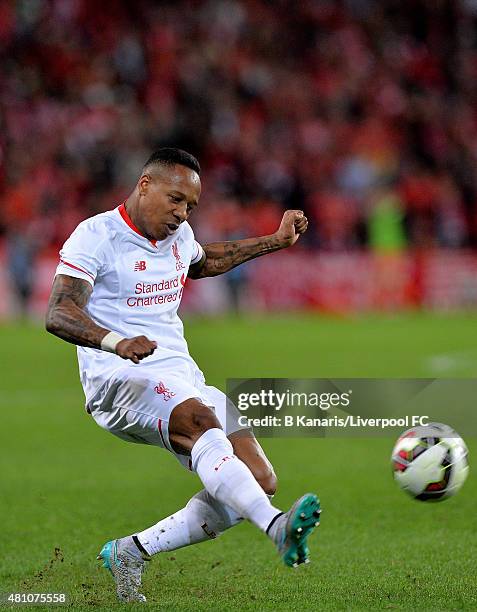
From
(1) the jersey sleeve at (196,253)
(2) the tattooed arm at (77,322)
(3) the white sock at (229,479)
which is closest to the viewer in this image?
(2) the tattooed arm at (77,322)

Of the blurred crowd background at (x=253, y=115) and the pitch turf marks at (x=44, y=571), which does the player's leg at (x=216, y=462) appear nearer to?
the pitch turf marks at (x=44, y=571)

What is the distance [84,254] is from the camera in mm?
5145

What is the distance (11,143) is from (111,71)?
287 centimetres

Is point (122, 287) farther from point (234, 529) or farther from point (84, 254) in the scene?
point (234, 529)

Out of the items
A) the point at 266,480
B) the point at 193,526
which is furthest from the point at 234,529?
the point at 266,480

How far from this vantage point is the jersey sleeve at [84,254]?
5098 mm

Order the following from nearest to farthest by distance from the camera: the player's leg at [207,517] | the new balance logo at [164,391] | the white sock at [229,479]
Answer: the white sock at [229,479], the new balance logo at [164,391], the player's leg at [207,517]

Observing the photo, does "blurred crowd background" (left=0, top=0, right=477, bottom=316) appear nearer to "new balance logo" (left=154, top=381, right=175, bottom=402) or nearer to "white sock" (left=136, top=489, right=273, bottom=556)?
"white sock" (left=136, top=489, right=273, bottom=556)

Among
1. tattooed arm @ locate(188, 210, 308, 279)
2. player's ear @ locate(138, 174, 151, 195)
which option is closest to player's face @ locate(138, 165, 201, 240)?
player's ear @ locate(138, 174, 151, 195)

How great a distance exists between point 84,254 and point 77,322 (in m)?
0.41

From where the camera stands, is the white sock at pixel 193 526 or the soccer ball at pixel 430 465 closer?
the white sock at pixel 193 526

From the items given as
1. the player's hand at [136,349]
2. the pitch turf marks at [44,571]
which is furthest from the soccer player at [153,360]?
the pitch turf marks at [44,571]

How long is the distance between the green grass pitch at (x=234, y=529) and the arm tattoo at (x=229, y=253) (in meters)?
1.51

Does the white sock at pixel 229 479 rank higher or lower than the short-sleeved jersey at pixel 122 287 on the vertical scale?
lower
